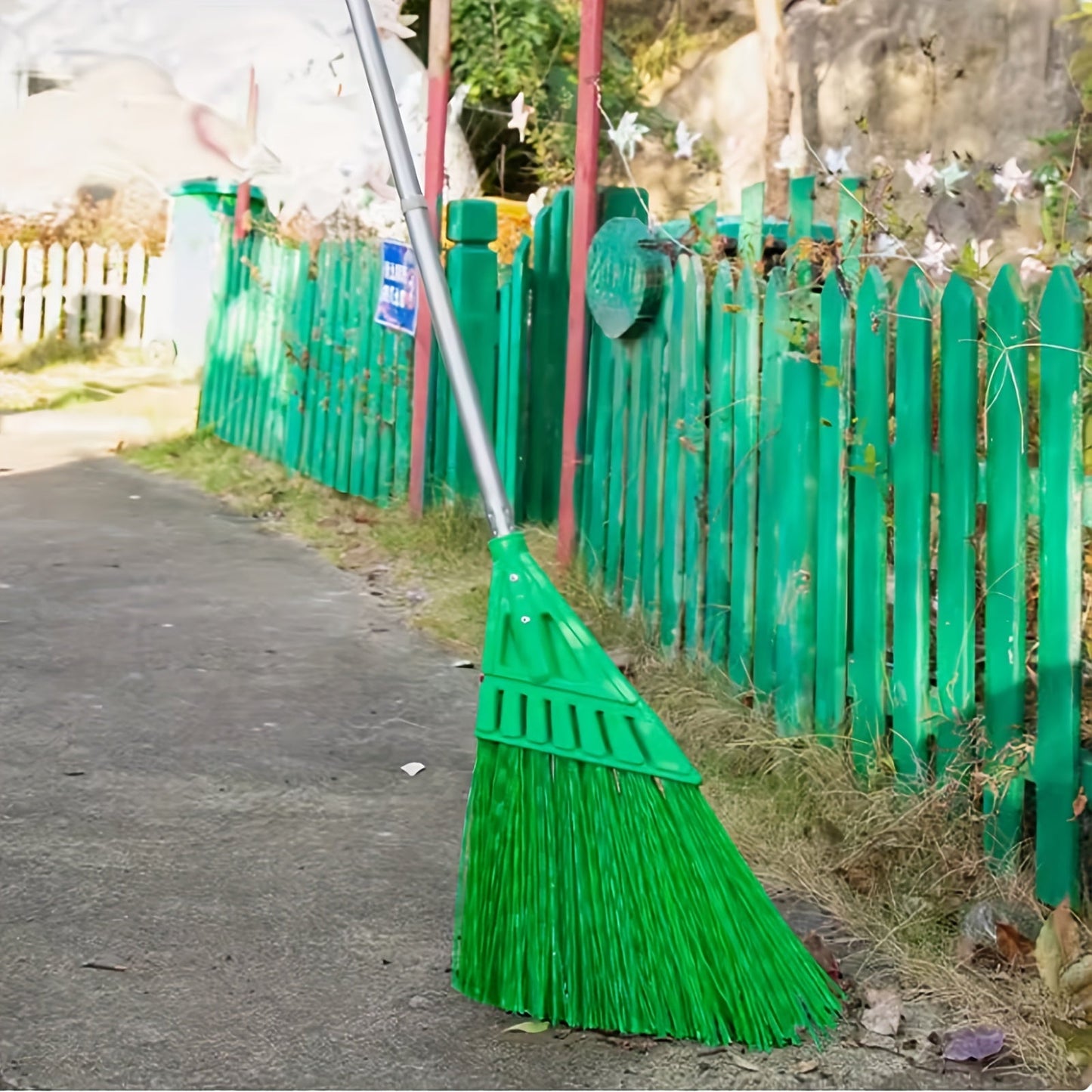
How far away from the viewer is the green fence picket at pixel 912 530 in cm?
312

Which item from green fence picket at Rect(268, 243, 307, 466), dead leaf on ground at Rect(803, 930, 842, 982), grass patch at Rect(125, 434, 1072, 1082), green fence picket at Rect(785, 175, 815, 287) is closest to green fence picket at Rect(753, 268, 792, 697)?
grass patch at Rect(125, 434, 1072, 1082)

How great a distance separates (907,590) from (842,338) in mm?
600

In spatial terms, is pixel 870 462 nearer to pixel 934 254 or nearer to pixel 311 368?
pixel 934 254

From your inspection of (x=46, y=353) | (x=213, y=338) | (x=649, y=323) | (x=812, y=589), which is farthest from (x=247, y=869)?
(x=46, y=353)

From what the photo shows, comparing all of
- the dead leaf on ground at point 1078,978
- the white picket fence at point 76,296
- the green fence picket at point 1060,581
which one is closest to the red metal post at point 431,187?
the green fence picket at point 1060,581

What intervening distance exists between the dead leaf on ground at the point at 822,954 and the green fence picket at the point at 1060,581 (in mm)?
440

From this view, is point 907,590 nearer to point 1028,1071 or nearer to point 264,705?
point 1028,1071

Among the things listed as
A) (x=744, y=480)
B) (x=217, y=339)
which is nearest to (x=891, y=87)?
(x=217, y=339)

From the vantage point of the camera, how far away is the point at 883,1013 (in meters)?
2.51

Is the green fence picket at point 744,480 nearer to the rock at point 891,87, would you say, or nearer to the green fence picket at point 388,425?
the green fence picket at point 388,425

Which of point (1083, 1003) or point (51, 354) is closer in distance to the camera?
point (1083, 1003)

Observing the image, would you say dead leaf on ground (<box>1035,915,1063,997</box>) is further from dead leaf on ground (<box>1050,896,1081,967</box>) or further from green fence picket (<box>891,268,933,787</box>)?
green fence picket (<box>891,268,933,787</box>)

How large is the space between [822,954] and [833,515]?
1.09 meters

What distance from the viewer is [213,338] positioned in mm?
9289
